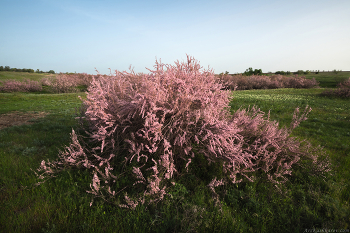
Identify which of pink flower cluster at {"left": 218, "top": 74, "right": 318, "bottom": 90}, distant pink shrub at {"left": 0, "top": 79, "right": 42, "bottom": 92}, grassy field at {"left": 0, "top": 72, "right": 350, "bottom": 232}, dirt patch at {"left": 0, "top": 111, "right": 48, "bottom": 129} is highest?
pink flower cluster at {"left": 218, "top": 74, "right": 318, "bottom": 90}

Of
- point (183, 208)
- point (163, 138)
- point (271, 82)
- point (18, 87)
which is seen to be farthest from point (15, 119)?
point (271, 82)

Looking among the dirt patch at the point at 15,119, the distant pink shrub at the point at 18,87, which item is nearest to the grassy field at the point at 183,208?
the dirt patch at the point at 15,119

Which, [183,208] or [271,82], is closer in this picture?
[183,208]

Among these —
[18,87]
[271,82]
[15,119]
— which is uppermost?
[271,82]

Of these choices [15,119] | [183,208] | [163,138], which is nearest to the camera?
[183,208]

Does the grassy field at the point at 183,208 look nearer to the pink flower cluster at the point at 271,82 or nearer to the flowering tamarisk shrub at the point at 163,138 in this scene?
the flowering tamarisk shrub at the point at 163,138

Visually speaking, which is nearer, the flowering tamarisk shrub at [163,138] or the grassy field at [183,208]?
the grassy field at [183,208]

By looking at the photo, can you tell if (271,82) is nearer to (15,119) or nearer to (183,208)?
(183,208)

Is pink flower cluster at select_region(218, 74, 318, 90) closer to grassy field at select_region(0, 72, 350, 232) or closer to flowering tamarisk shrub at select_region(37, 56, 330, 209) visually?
flowering tamarisk shrub at select_region(37, 56, 330, 209)

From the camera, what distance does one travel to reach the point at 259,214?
115 inches

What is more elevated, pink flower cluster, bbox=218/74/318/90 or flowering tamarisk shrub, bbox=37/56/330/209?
pink flower cluster, bbox=218/74/318/90

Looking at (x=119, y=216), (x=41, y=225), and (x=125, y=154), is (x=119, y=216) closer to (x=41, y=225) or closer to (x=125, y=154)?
(x=41, y=225)

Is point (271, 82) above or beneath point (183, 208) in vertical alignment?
above

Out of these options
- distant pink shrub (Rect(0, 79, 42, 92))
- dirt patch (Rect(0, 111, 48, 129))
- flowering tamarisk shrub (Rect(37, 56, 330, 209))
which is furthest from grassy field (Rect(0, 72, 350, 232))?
distant pink shrub (Rect(0, 79, 42, 92))
